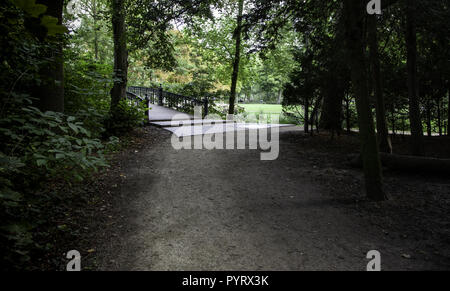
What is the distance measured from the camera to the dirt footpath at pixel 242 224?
323 cm

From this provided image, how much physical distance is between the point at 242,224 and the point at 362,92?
322 cm

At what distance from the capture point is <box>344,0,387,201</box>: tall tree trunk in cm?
481

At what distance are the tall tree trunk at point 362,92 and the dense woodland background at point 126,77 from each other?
0.02m

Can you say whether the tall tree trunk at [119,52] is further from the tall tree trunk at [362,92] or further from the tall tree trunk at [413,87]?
the tall tree trunk at [413,87]

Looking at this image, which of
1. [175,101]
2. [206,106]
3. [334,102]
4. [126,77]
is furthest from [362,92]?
[175,101]

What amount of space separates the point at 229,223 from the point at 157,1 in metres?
7.39

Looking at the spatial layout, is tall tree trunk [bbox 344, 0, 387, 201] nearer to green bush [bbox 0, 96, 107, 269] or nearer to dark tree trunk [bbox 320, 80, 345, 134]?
green bush [bbox 0, 96, 107, 269]

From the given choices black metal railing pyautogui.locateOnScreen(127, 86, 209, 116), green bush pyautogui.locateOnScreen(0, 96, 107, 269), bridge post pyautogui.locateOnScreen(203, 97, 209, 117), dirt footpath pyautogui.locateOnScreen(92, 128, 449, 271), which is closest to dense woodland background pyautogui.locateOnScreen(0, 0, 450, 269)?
green bush pyautogui.locateOnScreen(0, 96, 107, 269)

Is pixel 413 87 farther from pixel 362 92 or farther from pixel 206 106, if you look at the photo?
pixel 206 106

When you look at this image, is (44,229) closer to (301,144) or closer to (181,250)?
(181,250)

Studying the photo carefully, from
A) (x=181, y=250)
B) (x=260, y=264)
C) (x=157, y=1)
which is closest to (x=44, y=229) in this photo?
(x=181, y=250)
